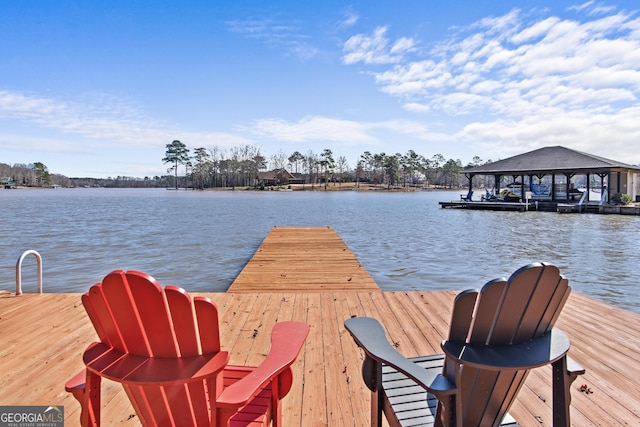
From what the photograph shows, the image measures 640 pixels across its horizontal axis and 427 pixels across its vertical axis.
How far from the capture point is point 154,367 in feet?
3.49

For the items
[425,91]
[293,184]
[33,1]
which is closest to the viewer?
[33,1]

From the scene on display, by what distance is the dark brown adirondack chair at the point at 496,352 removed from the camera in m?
1.10

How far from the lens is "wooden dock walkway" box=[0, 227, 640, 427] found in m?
1.92

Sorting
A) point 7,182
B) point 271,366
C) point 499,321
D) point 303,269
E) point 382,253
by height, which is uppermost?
point 7,182

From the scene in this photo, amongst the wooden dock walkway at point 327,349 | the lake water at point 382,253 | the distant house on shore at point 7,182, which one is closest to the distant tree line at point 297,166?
the distant house on shore at point 7,182

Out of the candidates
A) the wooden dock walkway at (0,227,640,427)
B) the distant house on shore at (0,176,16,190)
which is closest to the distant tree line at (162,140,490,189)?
the distant house on shore at (0,176,16,190)

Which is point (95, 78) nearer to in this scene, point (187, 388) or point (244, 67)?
point (244, 67)

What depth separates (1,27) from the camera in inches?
456

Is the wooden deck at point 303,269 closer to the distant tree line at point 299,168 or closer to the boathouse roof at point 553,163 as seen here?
the boathouse roof at point 553,163

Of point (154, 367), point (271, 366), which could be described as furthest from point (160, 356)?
point (271, 366)

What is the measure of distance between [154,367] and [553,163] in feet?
103

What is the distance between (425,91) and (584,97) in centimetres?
546

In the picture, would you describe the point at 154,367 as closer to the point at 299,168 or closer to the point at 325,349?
the point at 325,349

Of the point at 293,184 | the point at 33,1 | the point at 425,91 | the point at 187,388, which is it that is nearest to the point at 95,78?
the point at 33,1
